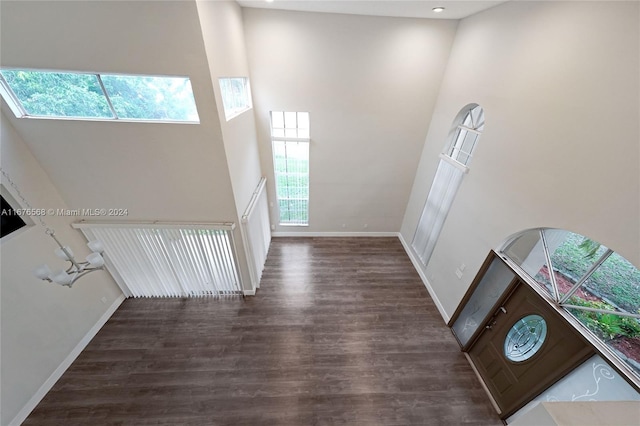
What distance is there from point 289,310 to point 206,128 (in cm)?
332

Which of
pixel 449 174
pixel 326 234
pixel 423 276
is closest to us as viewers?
pixel 449 174

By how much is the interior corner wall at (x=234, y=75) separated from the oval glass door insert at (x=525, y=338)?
4.11m

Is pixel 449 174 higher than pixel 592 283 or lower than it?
higher

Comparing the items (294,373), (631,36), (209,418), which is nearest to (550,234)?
(631,36)

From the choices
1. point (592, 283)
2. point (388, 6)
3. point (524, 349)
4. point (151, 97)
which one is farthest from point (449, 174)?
point (151, 97)

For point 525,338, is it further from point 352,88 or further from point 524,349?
point 352,88

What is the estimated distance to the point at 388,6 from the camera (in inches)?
133

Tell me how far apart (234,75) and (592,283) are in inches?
196

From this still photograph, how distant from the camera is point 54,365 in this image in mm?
3051

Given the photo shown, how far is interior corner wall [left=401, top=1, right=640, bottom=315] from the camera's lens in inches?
71.7

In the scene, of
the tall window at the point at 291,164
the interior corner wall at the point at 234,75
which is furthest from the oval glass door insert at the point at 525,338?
the tall window at the point at 291,164

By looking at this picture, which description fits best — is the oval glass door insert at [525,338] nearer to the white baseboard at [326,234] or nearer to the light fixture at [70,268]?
the white baseboard at [326,234]

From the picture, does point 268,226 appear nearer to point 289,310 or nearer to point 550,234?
point 289,310

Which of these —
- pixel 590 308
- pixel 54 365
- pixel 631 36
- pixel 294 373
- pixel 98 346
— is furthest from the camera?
pixel 98 346
